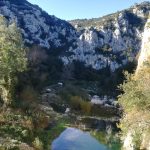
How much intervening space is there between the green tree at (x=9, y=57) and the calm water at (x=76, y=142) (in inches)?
404

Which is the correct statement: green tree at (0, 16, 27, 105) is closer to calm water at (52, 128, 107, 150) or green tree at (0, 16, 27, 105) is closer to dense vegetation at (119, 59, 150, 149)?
calm water at (52, 128, 107, 150)

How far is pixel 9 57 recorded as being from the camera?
57469 mm

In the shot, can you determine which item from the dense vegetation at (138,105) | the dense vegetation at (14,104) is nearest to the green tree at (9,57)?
the dense vegetation at (14,104)

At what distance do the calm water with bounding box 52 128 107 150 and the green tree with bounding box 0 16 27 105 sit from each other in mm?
10267

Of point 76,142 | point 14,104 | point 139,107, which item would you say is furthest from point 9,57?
point 139,107

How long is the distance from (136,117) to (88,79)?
455 ft

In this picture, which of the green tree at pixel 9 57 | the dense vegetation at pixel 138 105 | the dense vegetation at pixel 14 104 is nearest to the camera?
the dense vegetation at pixel 138 105

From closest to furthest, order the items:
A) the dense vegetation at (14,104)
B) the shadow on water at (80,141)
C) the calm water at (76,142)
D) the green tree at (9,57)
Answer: the dense vegetation at (14,104) → the calm water at (76,142) → the shadow on water at (80,141) → the green tree at (9,57)

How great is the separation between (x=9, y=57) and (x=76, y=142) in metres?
15.7

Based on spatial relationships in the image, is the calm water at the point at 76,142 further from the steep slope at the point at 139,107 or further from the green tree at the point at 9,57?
the green tree at the point at 9,57

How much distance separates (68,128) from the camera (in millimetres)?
63719

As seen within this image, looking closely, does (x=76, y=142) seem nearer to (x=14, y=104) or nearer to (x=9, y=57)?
(x=14, y=104)

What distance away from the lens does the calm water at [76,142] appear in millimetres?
48938

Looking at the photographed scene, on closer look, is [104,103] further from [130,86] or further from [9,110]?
[130,86]
